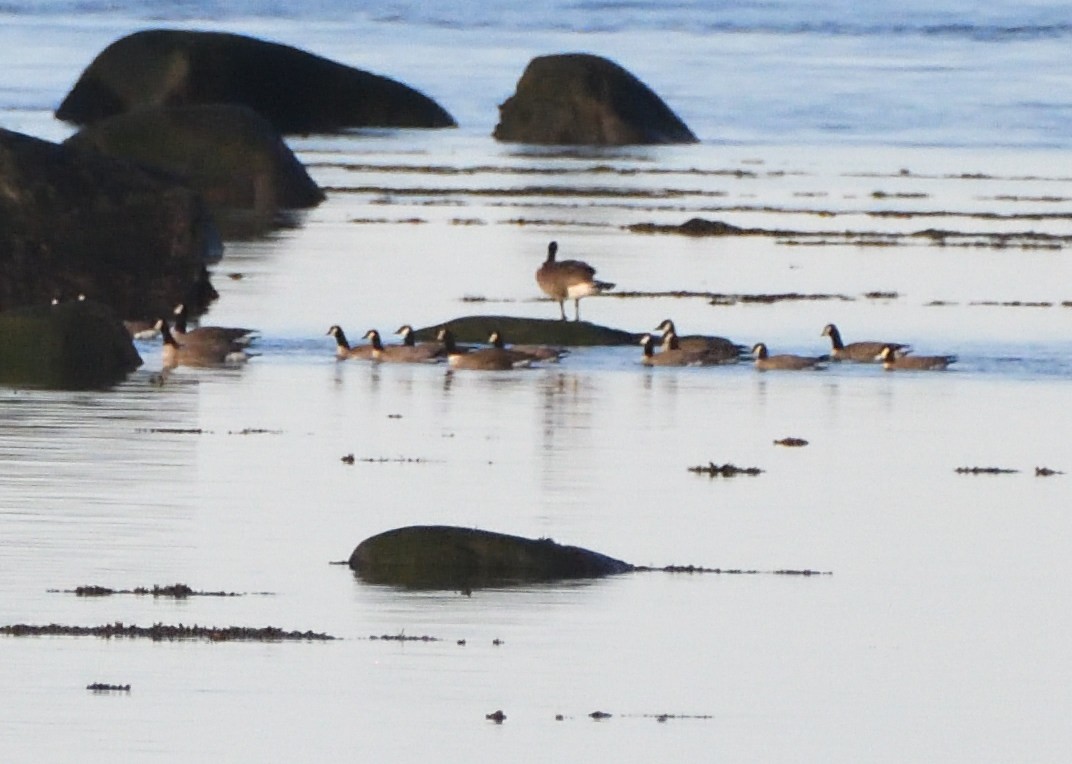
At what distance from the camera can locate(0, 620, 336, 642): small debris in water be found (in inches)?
549

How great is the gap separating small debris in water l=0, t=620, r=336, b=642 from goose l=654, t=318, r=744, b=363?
14.3 m

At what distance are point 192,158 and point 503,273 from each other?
10.5 m

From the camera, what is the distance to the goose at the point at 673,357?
91.7ft

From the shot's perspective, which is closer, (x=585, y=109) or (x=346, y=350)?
(x=346, y=350)

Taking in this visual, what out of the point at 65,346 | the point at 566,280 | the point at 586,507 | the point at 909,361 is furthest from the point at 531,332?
the point at 586,507

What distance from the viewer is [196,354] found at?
28.2 meters

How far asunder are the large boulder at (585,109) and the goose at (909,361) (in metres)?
37.7

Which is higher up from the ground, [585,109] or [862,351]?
[585,109]

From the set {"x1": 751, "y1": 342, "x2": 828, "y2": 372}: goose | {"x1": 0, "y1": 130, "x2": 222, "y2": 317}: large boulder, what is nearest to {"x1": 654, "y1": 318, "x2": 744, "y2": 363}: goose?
{"x1": 751, "y1": 342, "x2": 828, "y2": 372}: goose

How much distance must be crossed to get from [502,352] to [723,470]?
25.0ft

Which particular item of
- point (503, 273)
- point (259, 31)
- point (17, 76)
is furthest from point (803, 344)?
point (259, 31)

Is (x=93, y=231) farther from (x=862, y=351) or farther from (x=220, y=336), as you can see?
(x=862, y=351)

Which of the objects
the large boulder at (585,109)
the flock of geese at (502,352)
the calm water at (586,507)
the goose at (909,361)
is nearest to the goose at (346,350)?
the flock of geese at (502,352)

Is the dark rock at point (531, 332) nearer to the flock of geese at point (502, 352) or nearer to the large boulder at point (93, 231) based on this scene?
the flock of geese at point (502, 352)
